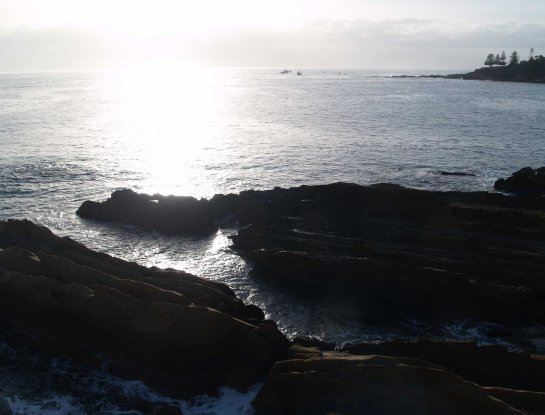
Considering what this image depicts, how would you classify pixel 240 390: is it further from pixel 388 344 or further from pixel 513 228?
pixel 513 228

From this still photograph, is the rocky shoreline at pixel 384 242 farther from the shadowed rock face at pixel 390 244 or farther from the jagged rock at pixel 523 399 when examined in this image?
the jagged rock at pixel 523 399

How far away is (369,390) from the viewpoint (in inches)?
580

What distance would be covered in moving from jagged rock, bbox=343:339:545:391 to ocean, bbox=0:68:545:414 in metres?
3.87

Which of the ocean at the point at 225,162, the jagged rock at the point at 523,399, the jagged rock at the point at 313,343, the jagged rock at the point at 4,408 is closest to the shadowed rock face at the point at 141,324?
the ocean at the point at 225,162

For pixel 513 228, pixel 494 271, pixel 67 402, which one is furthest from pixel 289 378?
pixel 513 228

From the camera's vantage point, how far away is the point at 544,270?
23.8 m

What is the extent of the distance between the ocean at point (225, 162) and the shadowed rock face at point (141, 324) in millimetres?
873

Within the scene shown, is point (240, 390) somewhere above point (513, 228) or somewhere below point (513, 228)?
below

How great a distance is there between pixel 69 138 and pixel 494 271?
205 feet

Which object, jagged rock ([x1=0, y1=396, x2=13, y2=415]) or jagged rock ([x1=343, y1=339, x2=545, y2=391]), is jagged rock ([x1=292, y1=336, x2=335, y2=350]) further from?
jagged rock ([x1=0, y1=396, x2=13, y2=415])

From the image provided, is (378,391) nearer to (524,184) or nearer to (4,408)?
(4,408)

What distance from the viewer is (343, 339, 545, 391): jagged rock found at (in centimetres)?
1612

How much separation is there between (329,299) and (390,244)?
18.4 feet

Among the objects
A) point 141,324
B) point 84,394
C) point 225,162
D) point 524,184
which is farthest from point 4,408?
point 225,162
